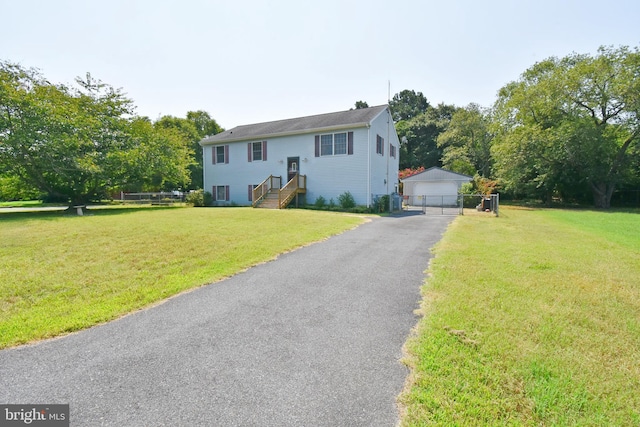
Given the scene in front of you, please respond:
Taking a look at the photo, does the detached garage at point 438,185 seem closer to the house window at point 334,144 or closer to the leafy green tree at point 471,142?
the leafy green tree at point 471,142

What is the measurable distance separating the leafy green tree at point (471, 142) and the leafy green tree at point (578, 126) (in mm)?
7322

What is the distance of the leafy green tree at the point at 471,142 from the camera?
34.0 m

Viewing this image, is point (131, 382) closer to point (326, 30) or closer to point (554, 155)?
point (326, 30)

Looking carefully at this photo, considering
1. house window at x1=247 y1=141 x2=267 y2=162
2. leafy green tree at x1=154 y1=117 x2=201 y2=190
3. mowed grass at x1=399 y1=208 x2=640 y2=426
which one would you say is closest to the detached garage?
house window at x1=247 y1=141 x2=267 y2=162

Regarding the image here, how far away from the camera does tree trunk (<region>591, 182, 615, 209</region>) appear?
78.0 feet

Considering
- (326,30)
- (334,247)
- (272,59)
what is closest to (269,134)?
(272,59)

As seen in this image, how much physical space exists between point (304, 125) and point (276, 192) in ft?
17.0

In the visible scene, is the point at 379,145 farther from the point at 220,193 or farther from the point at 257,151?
the point at 220,193

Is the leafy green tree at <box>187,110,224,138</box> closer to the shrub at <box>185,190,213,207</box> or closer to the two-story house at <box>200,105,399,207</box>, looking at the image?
the two-story house at <box>200,105,399,207</box>

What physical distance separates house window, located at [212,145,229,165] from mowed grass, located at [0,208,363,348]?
14075 mm

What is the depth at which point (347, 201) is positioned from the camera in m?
18.5

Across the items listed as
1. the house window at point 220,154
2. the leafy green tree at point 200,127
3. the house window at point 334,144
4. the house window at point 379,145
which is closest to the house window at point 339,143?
the house window at point 334,144

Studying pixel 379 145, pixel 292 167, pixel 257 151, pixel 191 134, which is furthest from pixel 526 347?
pixel 191 134

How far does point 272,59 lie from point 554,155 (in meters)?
23.6
